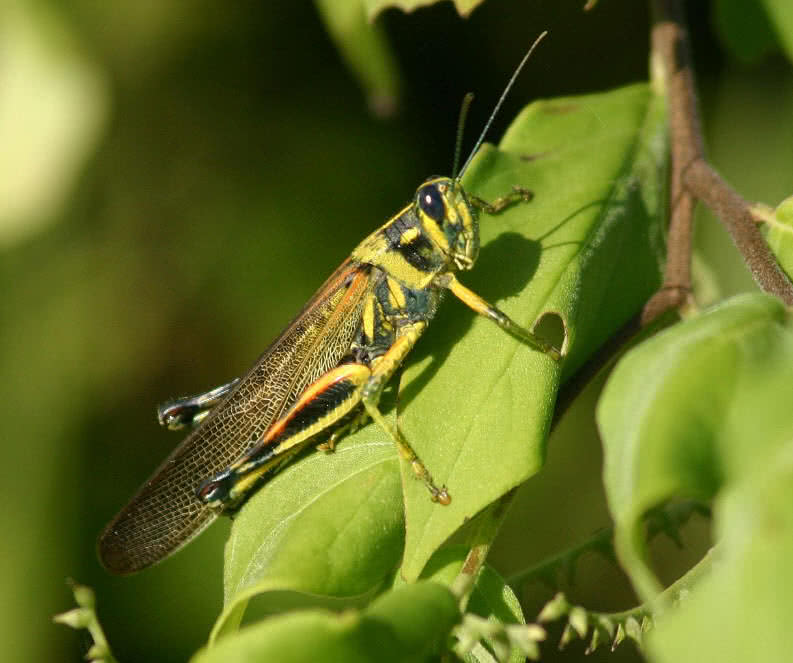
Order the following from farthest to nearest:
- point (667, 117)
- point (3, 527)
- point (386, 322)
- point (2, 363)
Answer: point (2, 363), point (3, 527), point (386, 322), point (667, 117)

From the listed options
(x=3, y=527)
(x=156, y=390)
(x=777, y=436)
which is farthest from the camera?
(x=156, y=390)

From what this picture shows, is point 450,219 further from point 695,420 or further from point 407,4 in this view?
point 695,420

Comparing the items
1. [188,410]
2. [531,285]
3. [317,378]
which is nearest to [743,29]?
[531,285]

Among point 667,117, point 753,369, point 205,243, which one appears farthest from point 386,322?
point 205,243

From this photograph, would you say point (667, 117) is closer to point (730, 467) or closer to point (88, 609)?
point (730, 467)

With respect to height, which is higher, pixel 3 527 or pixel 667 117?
pixel 667 117

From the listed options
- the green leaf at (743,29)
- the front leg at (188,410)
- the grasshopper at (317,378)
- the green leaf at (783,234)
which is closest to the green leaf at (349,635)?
the grasshopper at (317,378)

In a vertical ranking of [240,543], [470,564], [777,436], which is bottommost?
[470,564]

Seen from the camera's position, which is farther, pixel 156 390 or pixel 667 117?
pixel 156 390
